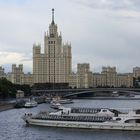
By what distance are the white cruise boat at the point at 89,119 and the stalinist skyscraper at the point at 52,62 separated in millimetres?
120366

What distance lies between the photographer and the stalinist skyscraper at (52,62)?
17562cm

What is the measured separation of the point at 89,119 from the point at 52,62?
126 metres

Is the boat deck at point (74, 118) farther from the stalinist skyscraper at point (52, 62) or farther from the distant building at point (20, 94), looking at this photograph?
the stalinist skyscraper at point (52, 62)

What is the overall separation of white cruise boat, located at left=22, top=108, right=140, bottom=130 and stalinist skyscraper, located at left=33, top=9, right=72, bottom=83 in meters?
120

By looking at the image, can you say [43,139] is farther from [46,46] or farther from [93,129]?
[46,46]

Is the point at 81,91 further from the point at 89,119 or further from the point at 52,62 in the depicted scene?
the point at 89,119

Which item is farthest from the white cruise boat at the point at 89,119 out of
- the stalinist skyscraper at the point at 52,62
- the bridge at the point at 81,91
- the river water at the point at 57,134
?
the stalinist skyscraper at the point at 52,62

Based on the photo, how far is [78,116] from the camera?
51688 mm

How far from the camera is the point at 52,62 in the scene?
176000mm

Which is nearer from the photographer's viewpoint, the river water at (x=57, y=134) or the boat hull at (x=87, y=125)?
the river water at (x=57, y=134)

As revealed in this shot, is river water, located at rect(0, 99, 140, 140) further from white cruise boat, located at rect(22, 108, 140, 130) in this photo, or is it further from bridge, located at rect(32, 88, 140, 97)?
bridge, located at rect(32, 88, 140, 97)

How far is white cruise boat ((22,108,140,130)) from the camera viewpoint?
4831 cm

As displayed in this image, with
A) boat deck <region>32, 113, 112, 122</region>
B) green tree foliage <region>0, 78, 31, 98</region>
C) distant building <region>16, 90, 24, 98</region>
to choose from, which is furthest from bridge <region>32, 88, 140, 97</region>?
boat deck <region>32, 113, 112, 122</region>

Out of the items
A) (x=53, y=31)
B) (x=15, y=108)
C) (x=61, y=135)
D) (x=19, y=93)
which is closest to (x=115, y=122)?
(x=61, y=135)
